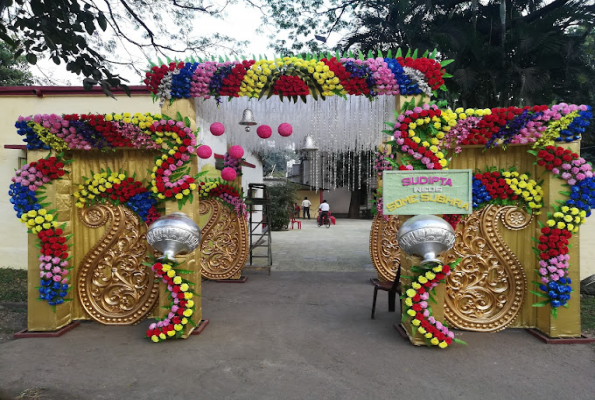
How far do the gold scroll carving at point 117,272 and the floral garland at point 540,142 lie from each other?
345 cm

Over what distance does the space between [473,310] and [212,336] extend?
3.21 metres

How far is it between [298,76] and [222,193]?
351 cm

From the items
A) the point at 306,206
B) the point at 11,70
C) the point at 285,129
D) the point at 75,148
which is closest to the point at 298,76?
the point at 285,129

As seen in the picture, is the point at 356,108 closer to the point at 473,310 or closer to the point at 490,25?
the point at 473,310

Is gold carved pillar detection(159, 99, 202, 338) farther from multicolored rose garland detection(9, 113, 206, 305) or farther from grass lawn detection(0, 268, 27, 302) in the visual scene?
grass lawn detection(0, 268, 27, 302)

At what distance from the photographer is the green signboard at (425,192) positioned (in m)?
3.97

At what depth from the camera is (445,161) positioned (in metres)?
4.10

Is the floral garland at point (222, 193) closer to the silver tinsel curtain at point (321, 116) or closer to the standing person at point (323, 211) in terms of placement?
the silver tinsel curtain at point (321, 116)

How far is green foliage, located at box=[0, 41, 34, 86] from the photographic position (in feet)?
39.2

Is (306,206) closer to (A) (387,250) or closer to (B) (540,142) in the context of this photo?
(A) (387,250)

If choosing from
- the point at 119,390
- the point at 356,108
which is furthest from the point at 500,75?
the point at 119,390

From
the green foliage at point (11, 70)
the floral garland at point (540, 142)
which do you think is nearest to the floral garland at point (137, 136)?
the floral garland at point (540, 142)

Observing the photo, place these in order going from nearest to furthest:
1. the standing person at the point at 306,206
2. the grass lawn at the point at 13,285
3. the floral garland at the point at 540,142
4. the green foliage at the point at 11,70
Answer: the floral garland at the point at 540,142 < the grass lawn at the point at 13,285 < the green foliage at the point at 11,70 < the standing person at the point at 306,206

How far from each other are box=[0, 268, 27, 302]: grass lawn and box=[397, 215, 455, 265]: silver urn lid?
609 cm
